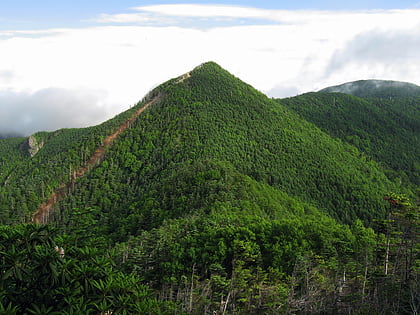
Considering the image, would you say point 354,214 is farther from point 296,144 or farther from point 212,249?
point 212,249

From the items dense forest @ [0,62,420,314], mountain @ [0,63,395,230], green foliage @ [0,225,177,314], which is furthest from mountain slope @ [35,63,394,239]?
green foliage @ [0,225,177,314]

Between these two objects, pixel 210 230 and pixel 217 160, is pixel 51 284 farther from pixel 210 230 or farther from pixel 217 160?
pixel 217 160

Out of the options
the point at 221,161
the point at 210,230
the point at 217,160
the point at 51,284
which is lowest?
the point at 221,161

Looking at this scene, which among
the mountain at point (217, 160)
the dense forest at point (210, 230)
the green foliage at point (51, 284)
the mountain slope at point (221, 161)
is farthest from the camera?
the mountain at point (217, 160)

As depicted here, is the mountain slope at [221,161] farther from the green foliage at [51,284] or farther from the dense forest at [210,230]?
the green foliage at [51,284]

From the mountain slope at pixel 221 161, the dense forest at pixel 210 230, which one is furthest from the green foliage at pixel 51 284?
the mountain slope at pixel 221 161

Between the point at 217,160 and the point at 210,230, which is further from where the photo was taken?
the point at 217,160

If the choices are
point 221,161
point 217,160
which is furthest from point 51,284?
point 221,161

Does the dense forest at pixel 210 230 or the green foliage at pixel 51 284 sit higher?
the green foliage at pixel 51 284

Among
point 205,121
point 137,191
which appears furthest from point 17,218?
point 205,121
